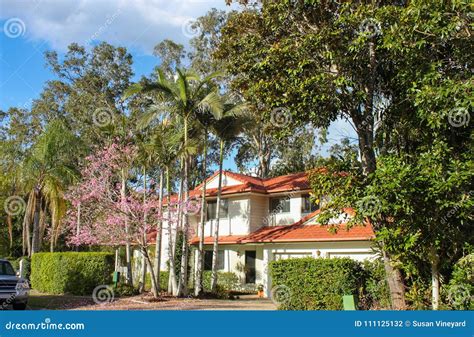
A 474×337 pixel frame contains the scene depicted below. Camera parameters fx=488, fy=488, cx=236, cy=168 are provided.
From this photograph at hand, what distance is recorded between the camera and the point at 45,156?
28.5 m

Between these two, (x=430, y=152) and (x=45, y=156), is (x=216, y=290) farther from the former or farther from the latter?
(x=430, y=152)

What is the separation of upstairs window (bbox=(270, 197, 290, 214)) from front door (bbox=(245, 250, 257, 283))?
2732 mm

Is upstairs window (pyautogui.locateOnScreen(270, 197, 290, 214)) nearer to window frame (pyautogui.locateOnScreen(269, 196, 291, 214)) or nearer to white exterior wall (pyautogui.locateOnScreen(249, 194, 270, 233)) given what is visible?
window frame (pyautogui.locateOnScreen(269, 196, 291, 214))

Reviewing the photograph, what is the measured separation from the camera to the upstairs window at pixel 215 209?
29.6m

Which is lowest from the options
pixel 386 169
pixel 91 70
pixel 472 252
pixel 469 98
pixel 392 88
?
pixel 472 252

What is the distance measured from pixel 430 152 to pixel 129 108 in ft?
103

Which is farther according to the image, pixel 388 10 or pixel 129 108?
pixel 129 108

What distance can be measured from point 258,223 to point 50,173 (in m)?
12.6

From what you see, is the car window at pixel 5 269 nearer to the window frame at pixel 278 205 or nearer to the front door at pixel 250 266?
the front door at pixel 250 266

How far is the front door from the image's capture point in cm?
2788

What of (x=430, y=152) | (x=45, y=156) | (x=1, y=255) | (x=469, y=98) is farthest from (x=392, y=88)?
(x=1, y=255)

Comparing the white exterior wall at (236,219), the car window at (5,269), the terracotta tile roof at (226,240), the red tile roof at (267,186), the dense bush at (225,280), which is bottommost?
the dense bush at (225,280)

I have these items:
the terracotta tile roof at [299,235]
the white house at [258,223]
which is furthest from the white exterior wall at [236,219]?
the terracotta tile roof at [299,235]

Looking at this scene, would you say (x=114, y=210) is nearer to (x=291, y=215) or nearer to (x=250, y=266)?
(x=250, y=266)
